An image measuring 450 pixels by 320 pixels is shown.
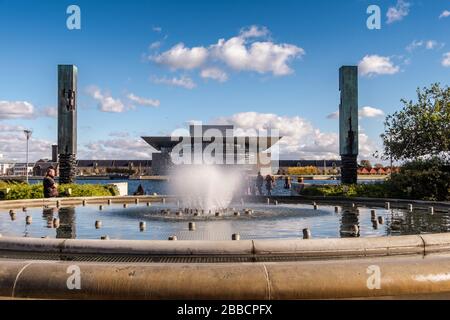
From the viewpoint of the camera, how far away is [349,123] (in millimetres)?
30734

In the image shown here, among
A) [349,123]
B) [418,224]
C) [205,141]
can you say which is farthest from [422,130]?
[205,141]

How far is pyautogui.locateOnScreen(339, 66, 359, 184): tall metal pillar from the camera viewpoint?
30781 millimetres

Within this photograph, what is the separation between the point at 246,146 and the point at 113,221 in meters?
120

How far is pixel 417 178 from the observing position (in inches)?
955

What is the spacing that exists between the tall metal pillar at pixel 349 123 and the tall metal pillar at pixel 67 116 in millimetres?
17381

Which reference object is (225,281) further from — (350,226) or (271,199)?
(271,199)

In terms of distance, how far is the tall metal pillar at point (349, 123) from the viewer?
30781mm

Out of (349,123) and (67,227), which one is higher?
(349,123)

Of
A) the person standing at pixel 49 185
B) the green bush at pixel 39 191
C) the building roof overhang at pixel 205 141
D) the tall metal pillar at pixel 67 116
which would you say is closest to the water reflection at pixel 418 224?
the person standing at pixel 49 185

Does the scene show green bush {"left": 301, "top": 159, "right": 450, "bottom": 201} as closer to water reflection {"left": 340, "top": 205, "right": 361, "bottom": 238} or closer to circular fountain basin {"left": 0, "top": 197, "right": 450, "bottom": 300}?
water reflection {"left": 340, "top": 205, "right": 361, "bottom": 238}

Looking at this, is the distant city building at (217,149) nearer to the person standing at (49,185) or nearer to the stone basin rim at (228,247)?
the person standing at (49,185)

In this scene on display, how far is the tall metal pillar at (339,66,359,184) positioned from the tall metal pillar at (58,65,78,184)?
684 inches

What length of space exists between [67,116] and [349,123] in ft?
59.5

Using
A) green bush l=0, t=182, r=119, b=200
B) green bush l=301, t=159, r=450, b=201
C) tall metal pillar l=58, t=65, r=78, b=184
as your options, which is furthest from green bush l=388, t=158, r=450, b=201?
tall metal pillar l=58, t=65, r=78, b=184
